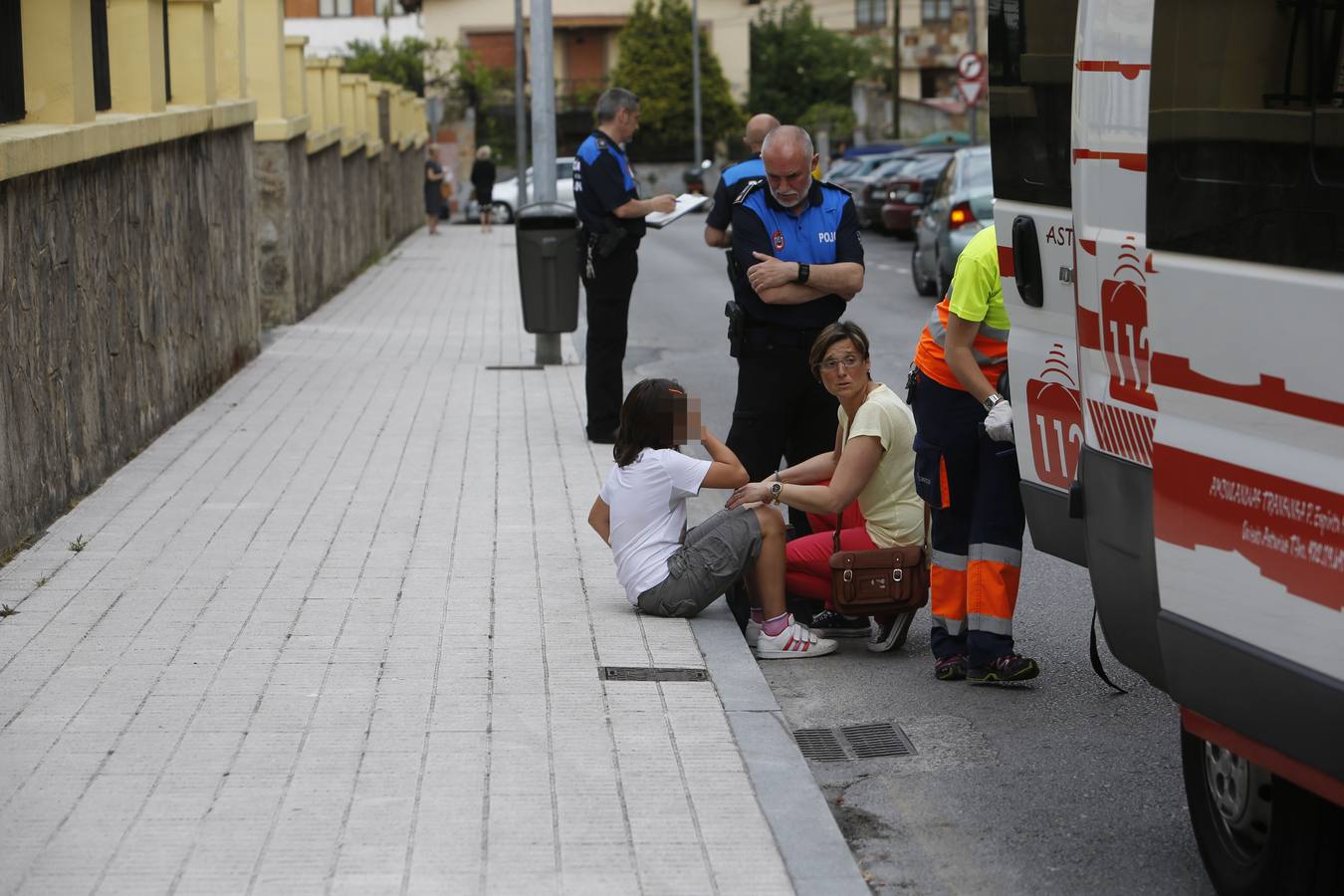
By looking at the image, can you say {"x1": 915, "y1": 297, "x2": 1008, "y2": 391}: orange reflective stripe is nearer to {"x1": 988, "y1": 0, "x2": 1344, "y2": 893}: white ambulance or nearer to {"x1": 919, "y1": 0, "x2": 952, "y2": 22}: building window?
{"x1": 988, "y1": 0, "x2": 1344, "y2": 893}: white ambulance

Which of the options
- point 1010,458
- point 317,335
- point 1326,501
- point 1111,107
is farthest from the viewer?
point 317,335

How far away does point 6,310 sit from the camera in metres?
8.36

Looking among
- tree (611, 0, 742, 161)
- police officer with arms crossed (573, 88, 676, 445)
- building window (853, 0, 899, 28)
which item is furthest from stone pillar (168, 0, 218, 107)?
building window (853, 0, 899, 28)

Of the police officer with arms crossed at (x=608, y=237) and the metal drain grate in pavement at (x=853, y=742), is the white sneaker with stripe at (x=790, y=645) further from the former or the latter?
the police officer with arms crossed at (x=608, y=237)

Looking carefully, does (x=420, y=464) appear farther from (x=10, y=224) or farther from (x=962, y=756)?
(x=962, y=756)

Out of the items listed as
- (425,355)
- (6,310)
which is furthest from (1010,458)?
(425,355)

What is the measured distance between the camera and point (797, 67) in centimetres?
Answer: 8150

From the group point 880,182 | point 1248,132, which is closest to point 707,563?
point 1248,132

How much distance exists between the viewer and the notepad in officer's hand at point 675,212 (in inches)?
446

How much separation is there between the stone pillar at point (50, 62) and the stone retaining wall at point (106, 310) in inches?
13.3

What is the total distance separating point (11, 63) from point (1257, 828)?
25.2ft

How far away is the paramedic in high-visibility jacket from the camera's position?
251 inches

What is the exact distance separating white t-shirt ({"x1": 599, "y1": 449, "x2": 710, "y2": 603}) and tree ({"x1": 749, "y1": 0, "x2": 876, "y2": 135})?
242 feet

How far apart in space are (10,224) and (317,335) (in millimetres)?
9973
